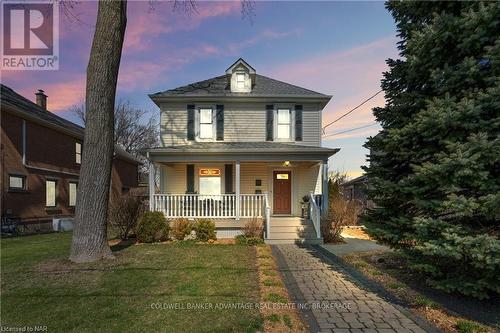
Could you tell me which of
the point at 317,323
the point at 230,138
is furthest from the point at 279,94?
the point at 317,323

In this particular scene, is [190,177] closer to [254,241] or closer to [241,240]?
[241,240]

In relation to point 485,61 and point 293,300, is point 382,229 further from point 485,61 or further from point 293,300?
point 485,61

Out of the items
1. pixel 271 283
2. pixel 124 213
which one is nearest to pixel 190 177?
pixel 124 213

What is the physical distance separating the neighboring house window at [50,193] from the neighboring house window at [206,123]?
10144mm

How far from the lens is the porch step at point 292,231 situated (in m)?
11.5

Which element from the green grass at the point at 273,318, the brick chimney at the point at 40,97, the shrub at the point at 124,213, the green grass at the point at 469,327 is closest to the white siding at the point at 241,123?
the shrub at the point at 124,213

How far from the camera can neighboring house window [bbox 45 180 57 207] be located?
18.0 meters

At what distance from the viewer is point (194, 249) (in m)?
9.85

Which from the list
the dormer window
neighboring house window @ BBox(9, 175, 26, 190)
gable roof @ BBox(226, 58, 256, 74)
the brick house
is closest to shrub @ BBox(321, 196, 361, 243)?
the dormer window

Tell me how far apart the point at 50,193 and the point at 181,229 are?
11.4 metres

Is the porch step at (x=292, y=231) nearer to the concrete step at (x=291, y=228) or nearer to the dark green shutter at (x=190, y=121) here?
the concrete step at (x=291, y=228)

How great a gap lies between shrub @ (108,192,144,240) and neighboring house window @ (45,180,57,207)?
9.04m

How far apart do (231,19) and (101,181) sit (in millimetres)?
7697

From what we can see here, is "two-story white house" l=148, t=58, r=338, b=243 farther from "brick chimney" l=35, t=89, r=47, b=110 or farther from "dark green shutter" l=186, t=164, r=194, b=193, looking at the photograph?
"brick chimney" l=35, t=89, r=47, b=110
